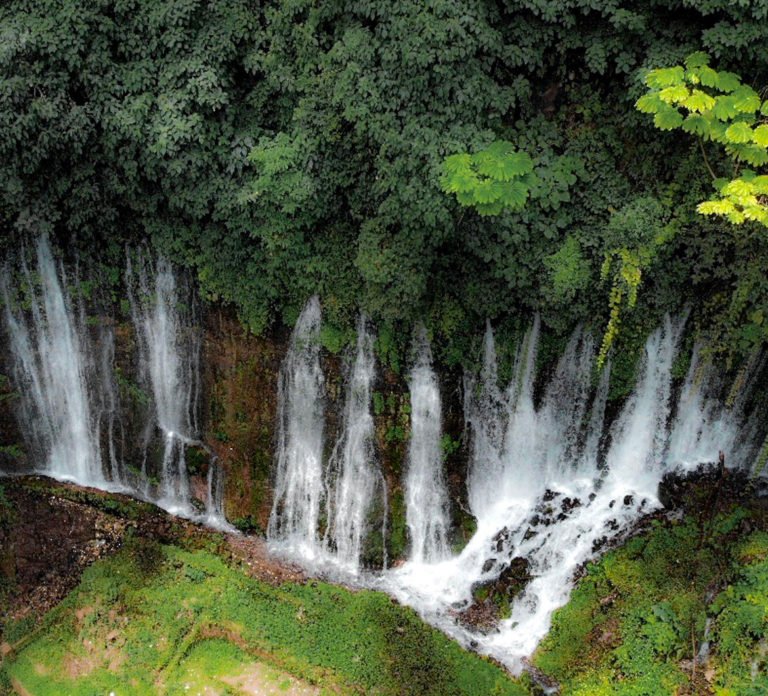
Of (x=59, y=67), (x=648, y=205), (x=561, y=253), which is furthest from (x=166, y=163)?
(x=648, y=205)

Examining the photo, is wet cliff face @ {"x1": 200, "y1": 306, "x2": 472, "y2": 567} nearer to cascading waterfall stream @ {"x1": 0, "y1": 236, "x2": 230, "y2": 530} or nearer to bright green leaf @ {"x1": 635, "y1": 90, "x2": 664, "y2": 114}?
cascading waterfall stream @ {"x1": 0, "y1": 236, "x2": 230, "y2": 530}

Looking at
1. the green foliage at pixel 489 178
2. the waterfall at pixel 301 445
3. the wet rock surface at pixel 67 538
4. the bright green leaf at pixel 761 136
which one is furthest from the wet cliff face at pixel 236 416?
the bright green leaf at pixel 761 136

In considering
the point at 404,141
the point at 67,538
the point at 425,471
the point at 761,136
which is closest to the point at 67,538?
the point at 67,538

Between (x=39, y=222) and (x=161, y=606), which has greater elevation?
(x=39, y=222)

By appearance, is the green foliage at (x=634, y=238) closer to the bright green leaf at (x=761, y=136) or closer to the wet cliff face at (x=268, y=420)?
the bright green leaf at (x=761, y=136)

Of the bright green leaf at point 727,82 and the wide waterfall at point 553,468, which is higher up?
the bright green leaf at point 727,82

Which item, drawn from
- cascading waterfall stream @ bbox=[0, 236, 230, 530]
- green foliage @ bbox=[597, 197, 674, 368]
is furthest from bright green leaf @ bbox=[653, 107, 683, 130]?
cascading waterfall stream @ bbox=[0, 236, 230, 530]

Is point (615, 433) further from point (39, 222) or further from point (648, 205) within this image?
point (39, 222)
